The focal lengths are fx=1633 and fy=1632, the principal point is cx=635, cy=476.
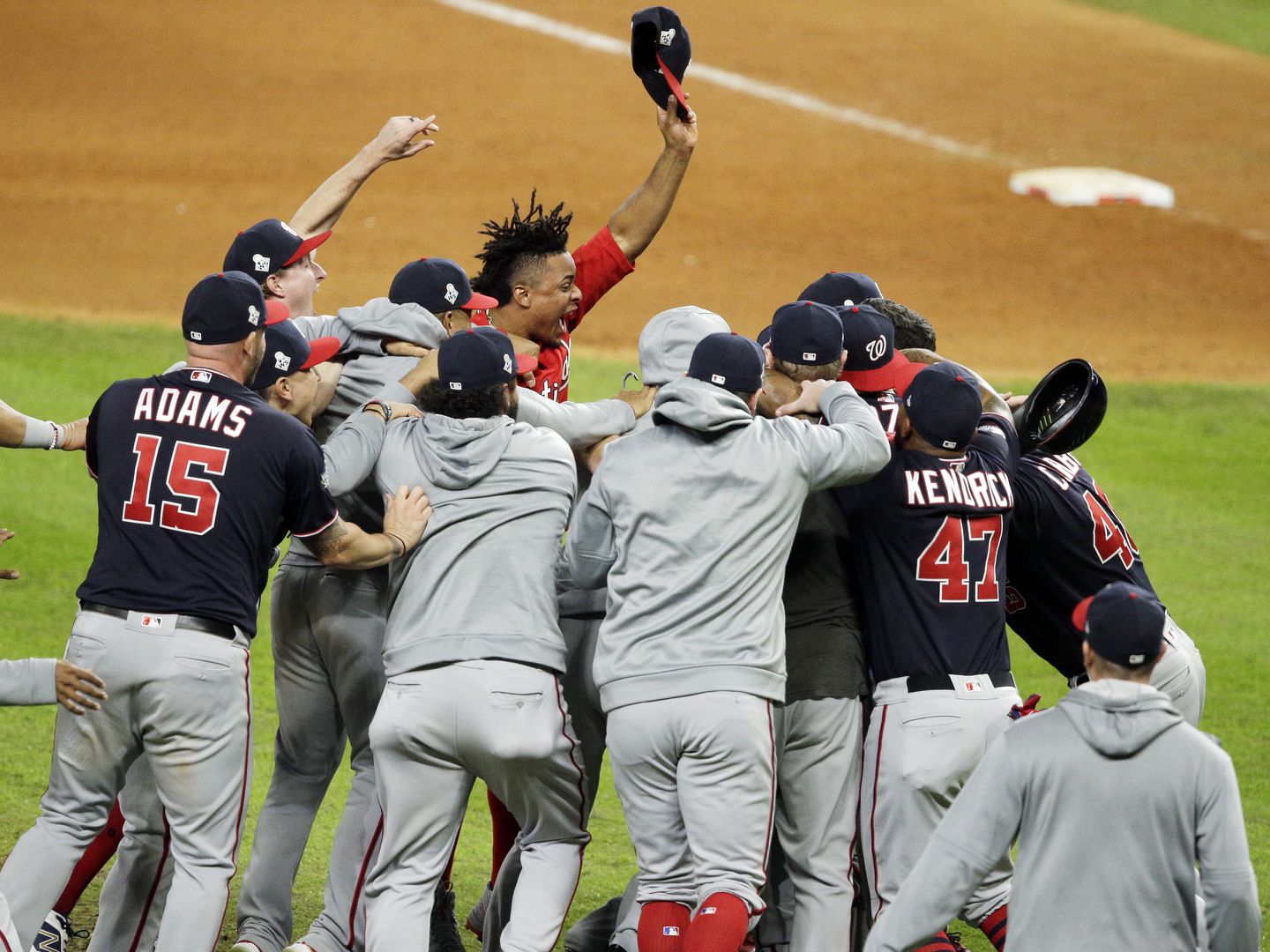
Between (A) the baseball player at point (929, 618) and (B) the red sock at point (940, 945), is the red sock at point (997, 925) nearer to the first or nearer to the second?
(A) the baseball player at point (929, 618)

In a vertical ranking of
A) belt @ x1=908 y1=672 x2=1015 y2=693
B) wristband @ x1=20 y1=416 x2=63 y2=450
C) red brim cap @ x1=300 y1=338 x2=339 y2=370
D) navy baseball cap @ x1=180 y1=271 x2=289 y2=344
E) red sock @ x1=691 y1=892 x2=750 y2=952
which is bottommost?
red sock @ x1=691 y1=892 x2=750 y2=952

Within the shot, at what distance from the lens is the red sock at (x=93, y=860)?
471cm

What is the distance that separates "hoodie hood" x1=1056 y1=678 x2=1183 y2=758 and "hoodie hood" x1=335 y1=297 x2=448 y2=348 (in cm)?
234

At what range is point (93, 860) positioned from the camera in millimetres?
4730

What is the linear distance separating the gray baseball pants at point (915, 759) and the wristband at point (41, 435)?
8.09 feet

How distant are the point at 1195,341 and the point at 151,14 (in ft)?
46.4

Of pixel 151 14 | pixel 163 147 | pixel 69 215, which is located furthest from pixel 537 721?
pixel 151 14

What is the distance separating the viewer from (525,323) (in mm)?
5148

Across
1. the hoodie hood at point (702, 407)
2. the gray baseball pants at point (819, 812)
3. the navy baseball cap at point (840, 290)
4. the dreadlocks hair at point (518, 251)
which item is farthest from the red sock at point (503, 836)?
the navy baseball cap at point (840, 290)

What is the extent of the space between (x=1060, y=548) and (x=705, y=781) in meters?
1.34

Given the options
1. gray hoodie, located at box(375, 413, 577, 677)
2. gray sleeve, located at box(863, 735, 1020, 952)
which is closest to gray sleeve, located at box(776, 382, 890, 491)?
gray hoodie, located at box(375, 413, 577, 677)

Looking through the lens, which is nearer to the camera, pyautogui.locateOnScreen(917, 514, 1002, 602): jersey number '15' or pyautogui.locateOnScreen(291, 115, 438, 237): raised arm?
pyautogui.locateOnScreen(917, 514, 1002, 602): jersey number '15'

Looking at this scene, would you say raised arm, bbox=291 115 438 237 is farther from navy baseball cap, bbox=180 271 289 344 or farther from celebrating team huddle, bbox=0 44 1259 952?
navy baseball cap, bbox=180 271 289 344

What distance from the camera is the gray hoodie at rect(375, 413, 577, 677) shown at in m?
4.13
